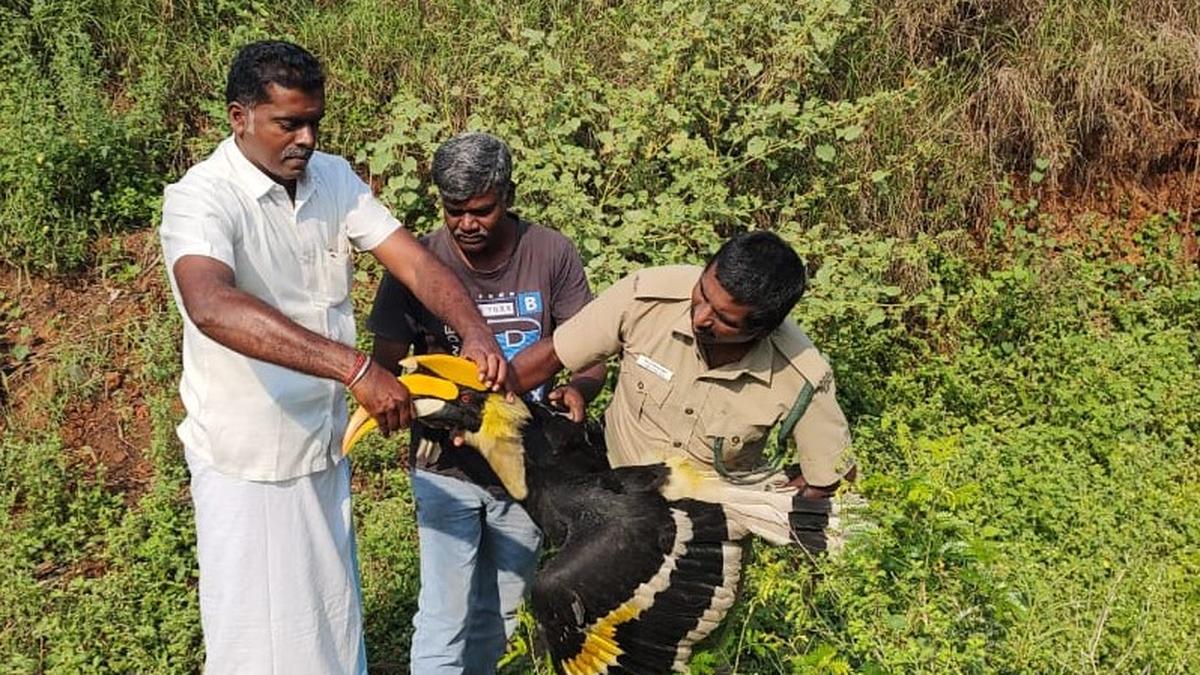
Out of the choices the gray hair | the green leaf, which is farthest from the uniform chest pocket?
the green leaf

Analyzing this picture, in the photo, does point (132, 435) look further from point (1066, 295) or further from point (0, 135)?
point (1066, 295)

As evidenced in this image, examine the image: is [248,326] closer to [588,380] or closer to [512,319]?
[512,319]

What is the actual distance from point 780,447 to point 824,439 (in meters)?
0.33

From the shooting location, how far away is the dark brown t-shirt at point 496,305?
4.23 m

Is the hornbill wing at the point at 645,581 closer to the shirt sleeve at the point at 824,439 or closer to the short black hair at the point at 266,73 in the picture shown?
the shirt sleeve at the point at 824,439

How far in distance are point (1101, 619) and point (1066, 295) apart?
3869mm

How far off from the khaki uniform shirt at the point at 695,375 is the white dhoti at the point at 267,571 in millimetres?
896

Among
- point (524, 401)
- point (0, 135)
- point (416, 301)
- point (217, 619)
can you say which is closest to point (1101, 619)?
point (524, 401)

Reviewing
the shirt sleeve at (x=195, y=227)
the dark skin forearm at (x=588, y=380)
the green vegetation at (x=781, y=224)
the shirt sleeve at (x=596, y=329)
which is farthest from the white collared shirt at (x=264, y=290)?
the green vegetation at (x=781, y=224)

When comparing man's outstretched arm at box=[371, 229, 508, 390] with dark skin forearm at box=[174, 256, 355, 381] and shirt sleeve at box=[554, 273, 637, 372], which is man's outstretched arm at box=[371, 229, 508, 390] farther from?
→ dark skin forearm at box=[174, 256, 355, 381]

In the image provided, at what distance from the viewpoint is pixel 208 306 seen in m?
3.24

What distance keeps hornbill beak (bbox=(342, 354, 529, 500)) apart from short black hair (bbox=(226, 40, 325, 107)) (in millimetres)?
857

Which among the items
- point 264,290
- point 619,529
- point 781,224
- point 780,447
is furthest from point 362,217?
point 781,224

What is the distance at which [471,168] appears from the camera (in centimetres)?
408
